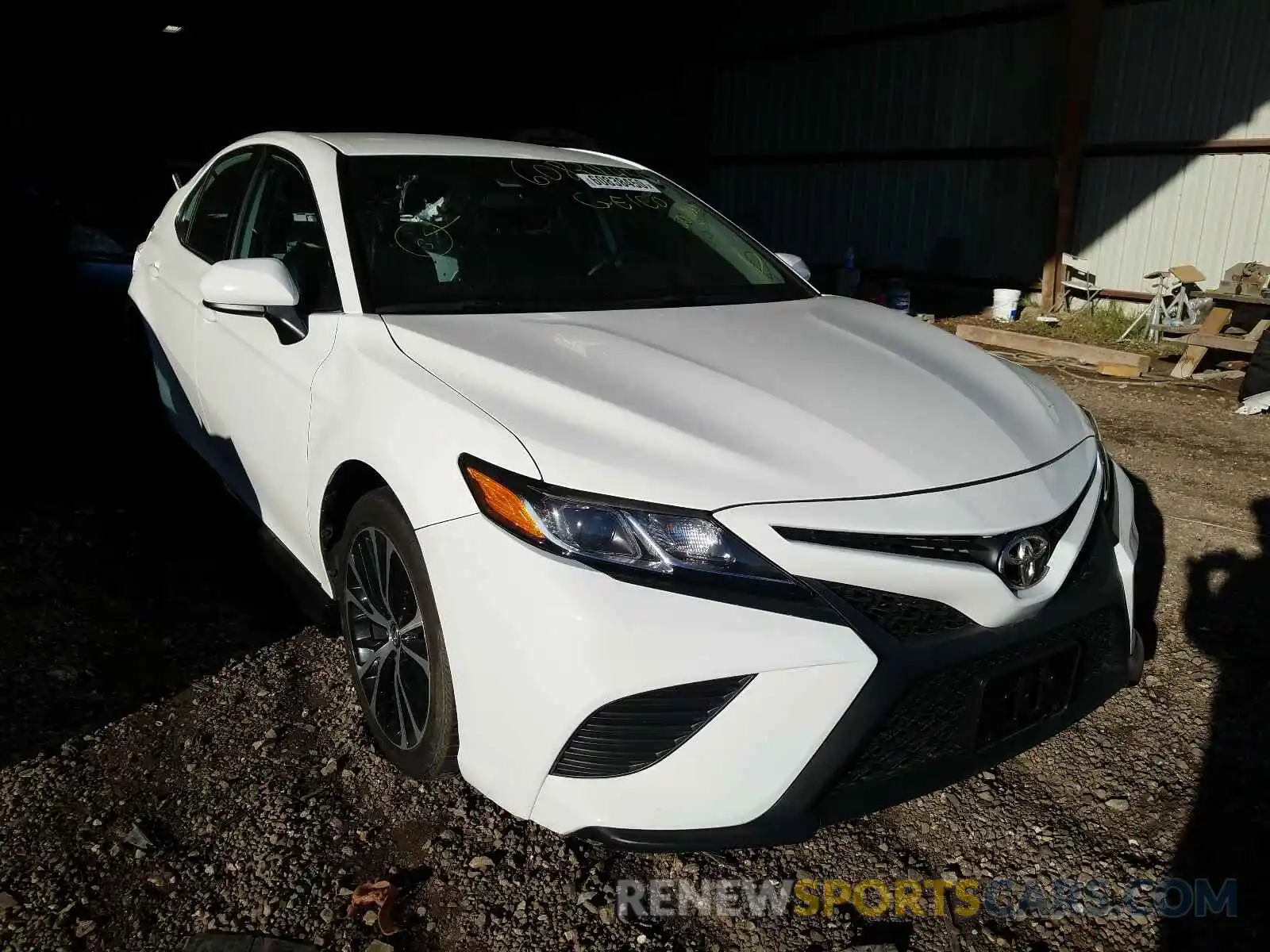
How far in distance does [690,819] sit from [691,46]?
13076mm

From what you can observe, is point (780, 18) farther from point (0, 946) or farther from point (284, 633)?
point (0, 946)

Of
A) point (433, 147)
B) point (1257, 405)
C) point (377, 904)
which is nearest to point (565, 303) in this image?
point (433, 147)

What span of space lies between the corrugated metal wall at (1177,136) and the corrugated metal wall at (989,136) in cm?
1

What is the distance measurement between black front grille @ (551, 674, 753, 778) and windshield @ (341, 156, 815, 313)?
1187 millimetres

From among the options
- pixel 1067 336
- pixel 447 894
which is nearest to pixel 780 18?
pixel 1067 336

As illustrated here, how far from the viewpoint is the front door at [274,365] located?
2.41 m

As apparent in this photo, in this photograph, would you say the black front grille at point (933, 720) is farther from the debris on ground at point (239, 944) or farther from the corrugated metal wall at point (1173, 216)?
the corrugated metal wall at point (1173, 216)

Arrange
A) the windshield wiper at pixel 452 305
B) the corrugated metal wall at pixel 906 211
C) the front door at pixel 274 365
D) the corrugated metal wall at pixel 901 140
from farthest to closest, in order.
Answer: the corrugated metal wall at pixel 906 211, the corrugated metal wall at pixel 901 140, the front door at pixel 274 365, the windshield wiper at pixel 452 305

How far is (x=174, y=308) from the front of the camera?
3.41 m

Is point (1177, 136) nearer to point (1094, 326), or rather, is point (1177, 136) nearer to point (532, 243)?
point (1094, 326)

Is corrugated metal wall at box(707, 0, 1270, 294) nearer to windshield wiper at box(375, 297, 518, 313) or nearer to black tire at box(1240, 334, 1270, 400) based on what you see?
black tire at box(1240, 334, 1270, 400)

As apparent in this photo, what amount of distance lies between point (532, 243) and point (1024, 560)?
1647mm

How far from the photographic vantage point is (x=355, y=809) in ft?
7.10

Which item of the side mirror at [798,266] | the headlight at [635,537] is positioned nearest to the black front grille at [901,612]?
the headlight at [635,537]
